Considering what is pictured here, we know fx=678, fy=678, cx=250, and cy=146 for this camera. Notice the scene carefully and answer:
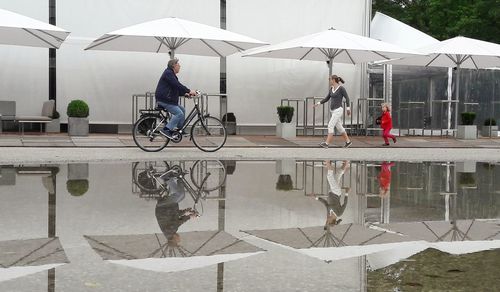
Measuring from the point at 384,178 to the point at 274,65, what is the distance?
509 inches

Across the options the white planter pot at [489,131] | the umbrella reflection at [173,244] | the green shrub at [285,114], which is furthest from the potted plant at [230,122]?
the umbrella reflection at [173,244]

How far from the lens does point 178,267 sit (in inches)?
177

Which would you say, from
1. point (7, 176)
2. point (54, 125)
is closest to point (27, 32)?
point (54, 125)

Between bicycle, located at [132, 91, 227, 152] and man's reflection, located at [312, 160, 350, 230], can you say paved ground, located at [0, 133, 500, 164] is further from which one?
→ man's reflection, located at [312, 160, 350, 230]

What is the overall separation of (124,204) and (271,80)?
15983mm

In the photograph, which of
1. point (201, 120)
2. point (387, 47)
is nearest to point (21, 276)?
point (201, 120)

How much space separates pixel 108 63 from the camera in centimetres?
2123

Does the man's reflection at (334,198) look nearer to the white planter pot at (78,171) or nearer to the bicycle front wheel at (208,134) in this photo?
the bicycle front wheel at (208,134)

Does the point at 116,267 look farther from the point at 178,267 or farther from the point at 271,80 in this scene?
the point at 271,80

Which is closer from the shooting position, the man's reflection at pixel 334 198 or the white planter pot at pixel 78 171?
the man's reflection at pixel 334 198

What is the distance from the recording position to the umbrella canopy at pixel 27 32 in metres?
16.5

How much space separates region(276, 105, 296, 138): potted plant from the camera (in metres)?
20.2

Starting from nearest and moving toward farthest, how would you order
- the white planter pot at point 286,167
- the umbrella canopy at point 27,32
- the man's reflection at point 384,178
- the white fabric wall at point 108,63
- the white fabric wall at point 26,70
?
1. the man's reflection at point 384,178
2. the white planter pot at point 286,167
3. the umbrella canopy at point 27,32
4. the white fabric wall at point 26,70
5. the white fabric wall at point 108,63

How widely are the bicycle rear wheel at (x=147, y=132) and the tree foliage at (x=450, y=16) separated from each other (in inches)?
1038
